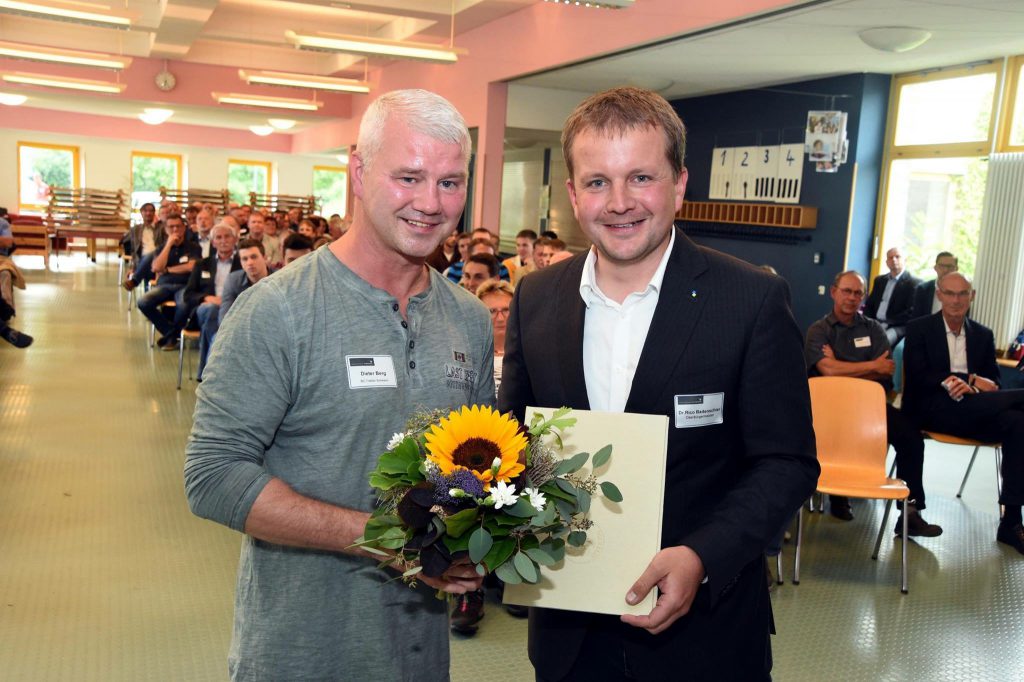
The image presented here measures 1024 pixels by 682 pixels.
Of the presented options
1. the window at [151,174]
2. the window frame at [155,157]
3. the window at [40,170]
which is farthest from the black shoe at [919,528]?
the window at [40,170]

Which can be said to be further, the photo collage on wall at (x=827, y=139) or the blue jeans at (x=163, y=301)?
the photo collage on wall at (x=827, y=139)

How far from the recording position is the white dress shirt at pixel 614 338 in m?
1.69

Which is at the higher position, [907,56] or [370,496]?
[907,56]

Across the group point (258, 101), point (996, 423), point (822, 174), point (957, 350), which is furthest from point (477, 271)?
point (258, 101)

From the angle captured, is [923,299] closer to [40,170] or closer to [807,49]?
[807,49]

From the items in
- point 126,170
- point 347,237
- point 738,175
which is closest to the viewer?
point 347,237

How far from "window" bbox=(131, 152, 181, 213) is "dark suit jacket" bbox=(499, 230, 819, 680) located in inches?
1134

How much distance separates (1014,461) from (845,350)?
1.31 m

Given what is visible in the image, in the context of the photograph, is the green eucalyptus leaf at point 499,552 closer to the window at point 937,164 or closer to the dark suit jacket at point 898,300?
the dark suit jacket at point 898,300

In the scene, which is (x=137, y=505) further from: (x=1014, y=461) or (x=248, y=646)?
(x=1014, y=461)

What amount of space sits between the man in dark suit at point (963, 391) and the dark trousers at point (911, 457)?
0.65 ft

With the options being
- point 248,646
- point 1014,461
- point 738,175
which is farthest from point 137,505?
point 738,175

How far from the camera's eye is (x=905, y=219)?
11.3 m

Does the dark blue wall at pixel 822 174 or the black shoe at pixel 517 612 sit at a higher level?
the dark blue wall at pixel 822 174
